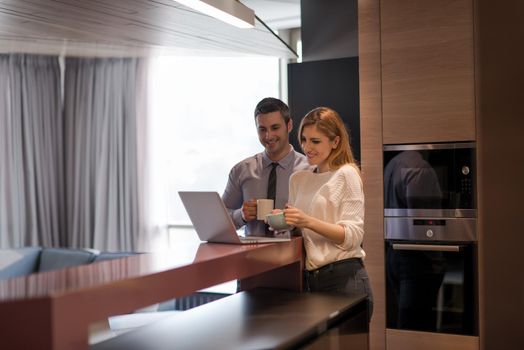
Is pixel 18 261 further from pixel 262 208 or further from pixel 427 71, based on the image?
pixel 427 71

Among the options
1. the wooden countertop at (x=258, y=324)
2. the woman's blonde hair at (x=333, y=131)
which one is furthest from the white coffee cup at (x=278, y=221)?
the woman's blonde hair at (x=333, y=131)

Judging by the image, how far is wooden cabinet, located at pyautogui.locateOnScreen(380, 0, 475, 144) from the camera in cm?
303

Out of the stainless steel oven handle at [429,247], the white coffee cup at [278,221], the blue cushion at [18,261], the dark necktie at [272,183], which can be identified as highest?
the dark necktie at [272,183]

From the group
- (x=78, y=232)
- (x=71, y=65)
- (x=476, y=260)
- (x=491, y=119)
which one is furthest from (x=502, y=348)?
(x=71, y=65)

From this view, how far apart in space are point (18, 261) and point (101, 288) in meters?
3.85

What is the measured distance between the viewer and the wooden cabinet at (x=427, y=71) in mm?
3029

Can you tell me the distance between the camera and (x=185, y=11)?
2.51 metres

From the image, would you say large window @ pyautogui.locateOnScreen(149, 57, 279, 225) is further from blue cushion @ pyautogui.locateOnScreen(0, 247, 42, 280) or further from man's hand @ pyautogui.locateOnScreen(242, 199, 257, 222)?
man's hand @ pyautogui.locateOnScreen(242, 199, 257, 222)

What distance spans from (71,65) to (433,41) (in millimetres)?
3558

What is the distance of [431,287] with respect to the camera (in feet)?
A: 10.3

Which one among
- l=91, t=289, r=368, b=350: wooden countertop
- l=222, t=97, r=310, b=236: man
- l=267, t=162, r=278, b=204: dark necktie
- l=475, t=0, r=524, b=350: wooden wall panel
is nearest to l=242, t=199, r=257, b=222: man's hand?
l=91, t=289, r=368, b=350: wooden countertop

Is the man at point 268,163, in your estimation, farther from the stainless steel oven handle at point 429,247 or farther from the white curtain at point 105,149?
the white curtain at point 105,149

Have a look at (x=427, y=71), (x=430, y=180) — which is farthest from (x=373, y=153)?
(x=427, y=71)

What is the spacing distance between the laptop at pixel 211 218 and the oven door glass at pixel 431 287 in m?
1.22
